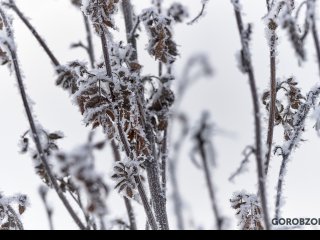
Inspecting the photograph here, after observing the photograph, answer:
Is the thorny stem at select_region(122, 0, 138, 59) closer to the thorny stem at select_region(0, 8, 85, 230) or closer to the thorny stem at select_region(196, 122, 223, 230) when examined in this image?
the thorny stem at select_region(0, 8, 85, 230)

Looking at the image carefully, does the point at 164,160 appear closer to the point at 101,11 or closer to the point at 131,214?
the point at 131,214

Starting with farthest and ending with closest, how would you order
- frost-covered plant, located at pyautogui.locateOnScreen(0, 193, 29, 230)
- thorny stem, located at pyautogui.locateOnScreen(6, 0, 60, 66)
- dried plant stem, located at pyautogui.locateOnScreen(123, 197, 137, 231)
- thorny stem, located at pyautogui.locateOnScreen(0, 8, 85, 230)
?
dried plant stem, located at pyautogui.locateOnScreen(123, 197, 137, 231) → thorny stem, located at pyautogui.locateOnScreen(6, 0, 60, 66) → frost-covered plant, located at pyautogui.locateOnScreen(0, 193, 29, 230) → thorny stem, located at pyautogui.locateOnScreen(0, 8, 85, 230)

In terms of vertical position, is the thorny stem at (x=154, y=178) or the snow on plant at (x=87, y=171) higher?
the thorny stem at (x=154, y=178)

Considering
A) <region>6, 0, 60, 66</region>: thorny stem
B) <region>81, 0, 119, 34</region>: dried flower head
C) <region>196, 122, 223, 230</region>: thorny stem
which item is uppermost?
<region>6, 0, 60, 66</region>: thorny stem

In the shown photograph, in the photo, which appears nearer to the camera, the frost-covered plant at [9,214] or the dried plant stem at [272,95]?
the dried plant stem at [272,95]

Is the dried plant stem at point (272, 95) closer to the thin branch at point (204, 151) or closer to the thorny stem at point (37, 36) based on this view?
the thin branch at point (204, 151)

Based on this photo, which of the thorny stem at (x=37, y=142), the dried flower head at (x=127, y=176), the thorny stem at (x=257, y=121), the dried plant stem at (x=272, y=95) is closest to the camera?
the thorny stem at (x=257, y=121)

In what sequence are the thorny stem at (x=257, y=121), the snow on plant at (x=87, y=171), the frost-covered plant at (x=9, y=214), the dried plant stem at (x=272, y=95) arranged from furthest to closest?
the frost-covered plant at (x=9, y=214)
the dried plant stem at (x=272, y=95)
the thorny stem at (x=257, y=121)
the snow on plant at (x=87, y=171)

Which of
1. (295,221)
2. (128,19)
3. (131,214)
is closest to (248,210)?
(295,221)

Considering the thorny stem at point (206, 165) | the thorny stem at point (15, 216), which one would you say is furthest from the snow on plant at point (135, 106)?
the thorny stem at point (206, 165)

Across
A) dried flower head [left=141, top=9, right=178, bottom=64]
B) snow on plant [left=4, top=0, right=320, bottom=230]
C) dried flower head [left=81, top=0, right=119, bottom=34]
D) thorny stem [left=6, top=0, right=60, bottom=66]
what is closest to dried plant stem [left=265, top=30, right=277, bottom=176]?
snow on plant [left=4, top=0, right=320, bottom=230]

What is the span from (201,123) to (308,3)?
0.57 meters
